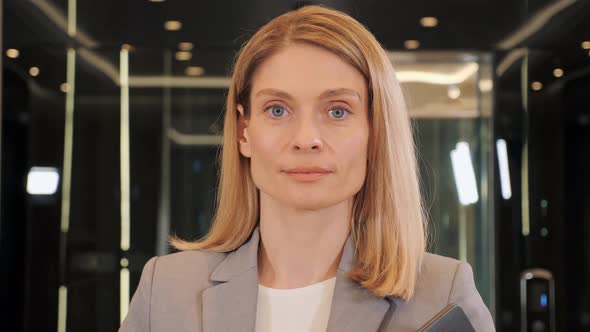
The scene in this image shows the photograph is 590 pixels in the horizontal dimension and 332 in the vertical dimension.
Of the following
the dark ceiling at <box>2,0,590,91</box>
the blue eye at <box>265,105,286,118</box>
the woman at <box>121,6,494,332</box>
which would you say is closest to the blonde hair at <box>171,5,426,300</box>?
the woman at <box>121,6,494,332</box>

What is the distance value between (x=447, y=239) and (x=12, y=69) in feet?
8.40

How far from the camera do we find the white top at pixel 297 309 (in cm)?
169

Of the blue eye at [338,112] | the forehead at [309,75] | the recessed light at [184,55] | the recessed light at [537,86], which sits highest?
the recessed light at [184,55]

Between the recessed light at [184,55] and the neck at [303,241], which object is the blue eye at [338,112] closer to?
the neck at [303,241]

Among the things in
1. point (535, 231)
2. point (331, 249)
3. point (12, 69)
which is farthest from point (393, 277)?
point (12, 69)

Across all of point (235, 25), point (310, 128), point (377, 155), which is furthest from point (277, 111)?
point (235, 25)

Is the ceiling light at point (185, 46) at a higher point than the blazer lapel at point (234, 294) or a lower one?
higher

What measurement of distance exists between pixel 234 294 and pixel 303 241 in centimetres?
17

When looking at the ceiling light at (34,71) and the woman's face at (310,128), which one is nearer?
the woman's face at (310,128)

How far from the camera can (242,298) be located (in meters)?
1.71

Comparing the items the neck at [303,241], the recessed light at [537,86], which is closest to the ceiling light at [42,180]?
the recessed light at [537,86]

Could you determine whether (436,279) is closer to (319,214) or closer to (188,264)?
(319,214)

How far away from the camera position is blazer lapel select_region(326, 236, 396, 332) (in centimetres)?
162

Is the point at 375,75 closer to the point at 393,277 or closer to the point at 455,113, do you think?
the point at 393,277
